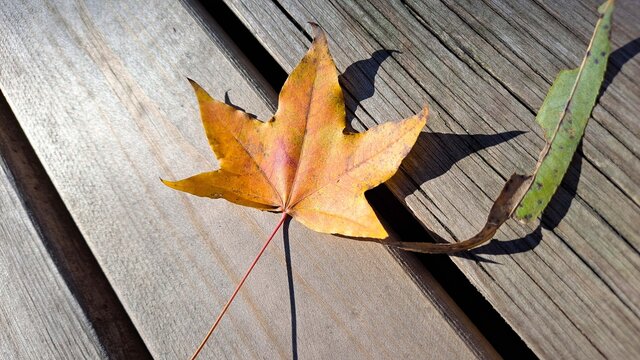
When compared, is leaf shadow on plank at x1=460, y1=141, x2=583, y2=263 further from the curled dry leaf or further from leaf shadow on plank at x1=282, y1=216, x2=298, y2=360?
leaf shadow on plank at x1=282, y1=216, x2=298, y2=360

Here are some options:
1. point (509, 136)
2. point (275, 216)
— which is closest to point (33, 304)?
point (275, 216)

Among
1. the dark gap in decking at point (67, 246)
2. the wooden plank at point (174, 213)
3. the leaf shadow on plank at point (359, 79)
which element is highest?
the leaf shadow on plank at point (359, 79)

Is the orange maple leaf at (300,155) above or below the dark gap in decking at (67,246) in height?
above

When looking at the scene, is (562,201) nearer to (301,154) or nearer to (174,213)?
(301,154)

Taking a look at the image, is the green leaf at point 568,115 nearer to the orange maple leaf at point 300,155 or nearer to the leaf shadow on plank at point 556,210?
the leaf shadow on plank at point 556,210

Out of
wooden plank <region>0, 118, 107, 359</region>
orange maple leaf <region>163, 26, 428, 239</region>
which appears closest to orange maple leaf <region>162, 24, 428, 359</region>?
orange maple leaf <region>163, 26, 428, 239</region>

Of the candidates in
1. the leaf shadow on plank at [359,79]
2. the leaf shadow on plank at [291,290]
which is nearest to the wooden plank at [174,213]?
the leaf shadow on plank at [291,290]
